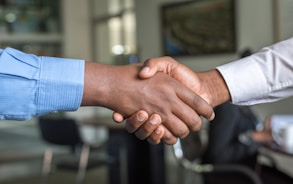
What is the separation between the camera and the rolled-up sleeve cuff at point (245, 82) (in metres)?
1.52

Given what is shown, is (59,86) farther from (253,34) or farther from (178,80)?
(253,34)

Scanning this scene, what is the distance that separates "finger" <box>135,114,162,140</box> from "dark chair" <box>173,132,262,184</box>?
1.25 m

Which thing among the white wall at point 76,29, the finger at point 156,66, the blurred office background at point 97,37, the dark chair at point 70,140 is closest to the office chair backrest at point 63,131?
the dark chair at point 70,140

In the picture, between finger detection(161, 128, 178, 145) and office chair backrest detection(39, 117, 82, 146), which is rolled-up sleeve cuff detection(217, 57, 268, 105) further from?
office chair backrest detection(39, 117, 82, 146)

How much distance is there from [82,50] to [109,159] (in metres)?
4.01

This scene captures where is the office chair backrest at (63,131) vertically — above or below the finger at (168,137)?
below

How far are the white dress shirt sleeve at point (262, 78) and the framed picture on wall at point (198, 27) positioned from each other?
3.52 m

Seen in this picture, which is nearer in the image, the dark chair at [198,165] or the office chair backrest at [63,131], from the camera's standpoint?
the dark chair at [198,165]

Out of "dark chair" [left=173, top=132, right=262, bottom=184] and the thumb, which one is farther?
"dark chair" [left=173, top=132, right=262, bottom=184]

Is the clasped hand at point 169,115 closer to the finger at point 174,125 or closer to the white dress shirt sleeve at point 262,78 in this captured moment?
the finger at point 174,125

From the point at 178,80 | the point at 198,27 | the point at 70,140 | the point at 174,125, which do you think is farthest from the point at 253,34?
the point at 174,125

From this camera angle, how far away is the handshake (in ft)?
4.80

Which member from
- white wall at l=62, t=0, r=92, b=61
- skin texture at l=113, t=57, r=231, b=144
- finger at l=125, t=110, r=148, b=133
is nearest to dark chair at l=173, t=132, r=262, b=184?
skin texture at l=113, t=57, r=231, b=144

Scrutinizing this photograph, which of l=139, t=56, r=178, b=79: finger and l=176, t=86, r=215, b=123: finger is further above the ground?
l=139, t=56, r=178, b=79: finger
